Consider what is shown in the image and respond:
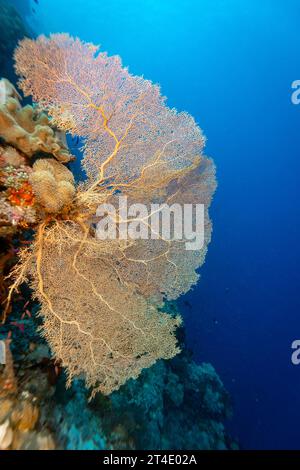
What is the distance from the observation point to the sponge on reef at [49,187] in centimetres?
303

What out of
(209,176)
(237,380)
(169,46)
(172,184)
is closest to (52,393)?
(172,184)

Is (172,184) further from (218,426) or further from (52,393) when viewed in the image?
(218,426)

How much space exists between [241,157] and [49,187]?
52102 mm

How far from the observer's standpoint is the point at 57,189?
124 inches

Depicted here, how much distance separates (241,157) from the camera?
49438 mm

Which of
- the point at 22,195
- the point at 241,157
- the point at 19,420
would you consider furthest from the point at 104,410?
the point at 241,157

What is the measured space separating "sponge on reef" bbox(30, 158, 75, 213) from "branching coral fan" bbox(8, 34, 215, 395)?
7 centimetres

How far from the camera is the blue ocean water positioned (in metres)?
22.6

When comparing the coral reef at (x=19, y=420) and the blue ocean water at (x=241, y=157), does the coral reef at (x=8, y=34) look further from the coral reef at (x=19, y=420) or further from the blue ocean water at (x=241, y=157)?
the coral reef at (x=19, y=420)

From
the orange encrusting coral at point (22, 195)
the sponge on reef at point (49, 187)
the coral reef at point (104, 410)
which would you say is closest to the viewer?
the sponge on reef at point (49, 187)

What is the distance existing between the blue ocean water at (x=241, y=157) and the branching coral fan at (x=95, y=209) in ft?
27.8

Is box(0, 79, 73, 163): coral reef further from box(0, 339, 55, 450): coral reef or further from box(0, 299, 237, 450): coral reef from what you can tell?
box(0, 339, 55, 450): coral reef

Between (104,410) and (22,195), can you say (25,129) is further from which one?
(104,410)

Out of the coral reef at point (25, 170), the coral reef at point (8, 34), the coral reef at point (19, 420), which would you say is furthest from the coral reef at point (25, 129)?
the coral reef at point (8, 34)
